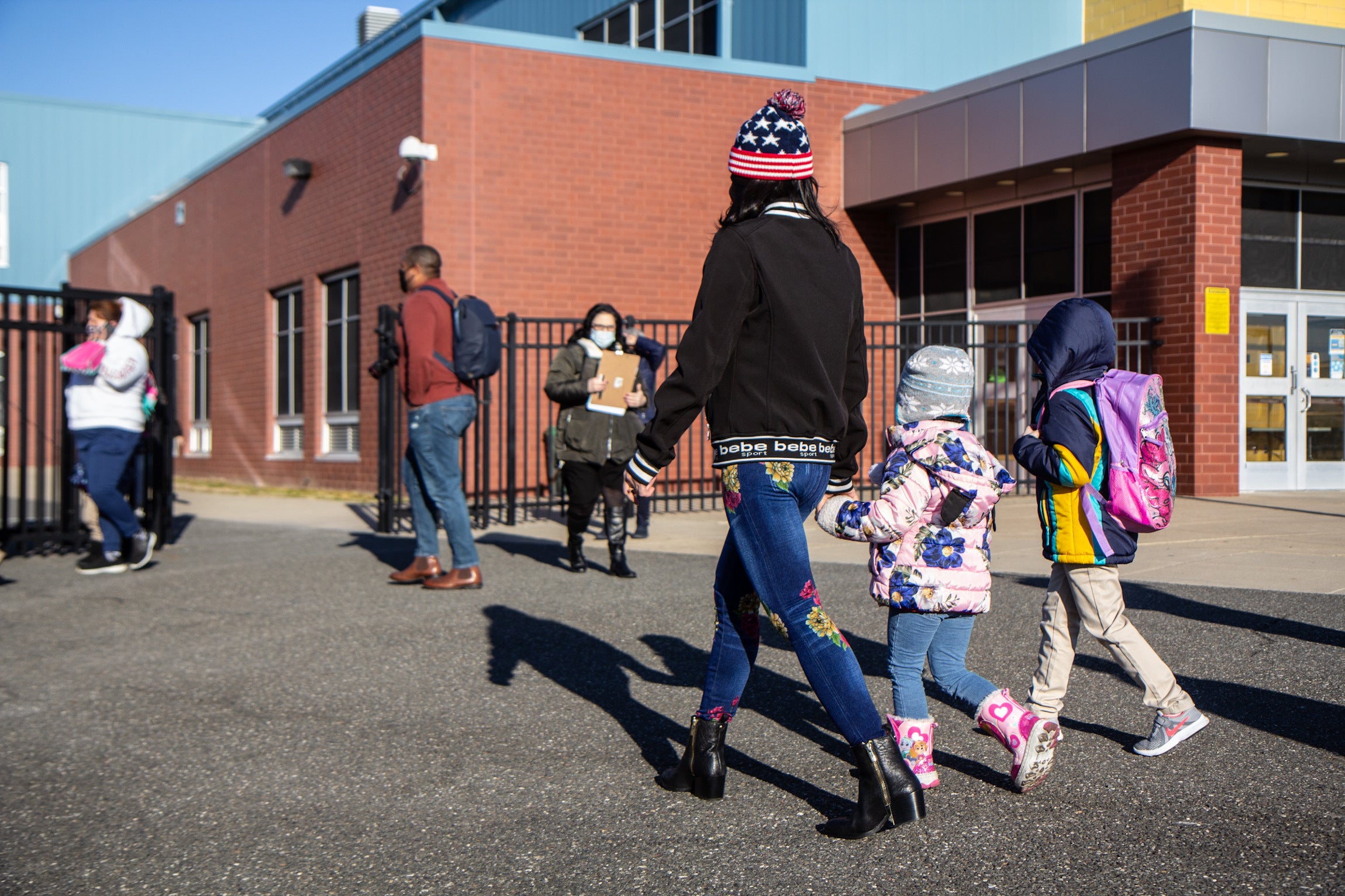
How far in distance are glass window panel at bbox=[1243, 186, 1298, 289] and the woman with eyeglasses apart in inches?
337

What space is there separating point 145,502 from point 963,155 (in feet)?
33.6

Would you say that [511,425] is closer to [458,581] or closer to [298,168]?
[458,581]

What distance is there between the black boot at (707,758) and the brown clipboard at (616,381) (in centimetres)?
462

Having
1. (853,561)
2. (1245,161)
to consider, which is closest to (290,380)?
(853,561)

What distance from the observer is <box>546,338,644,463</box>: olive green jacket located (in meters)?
7.85

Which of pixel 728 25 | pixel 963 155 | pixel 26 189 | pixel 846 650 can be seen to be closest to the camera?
pixel 846 650

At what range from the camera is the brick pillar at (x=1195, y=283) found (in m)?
12.4

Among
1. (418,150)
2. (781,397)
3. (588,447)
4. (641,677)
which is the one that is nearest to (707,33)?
(418,150)

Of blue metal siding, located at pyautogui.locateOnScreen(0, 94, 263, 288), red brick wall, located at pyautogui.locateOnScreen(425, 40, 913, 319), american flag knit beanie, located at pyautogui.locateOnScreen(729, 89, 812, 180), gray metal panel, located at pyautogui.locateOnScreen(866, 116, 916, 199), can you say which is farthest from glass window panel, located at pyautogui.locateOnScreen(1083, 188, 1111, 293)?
blue metal siding, located at pyautogui.locateOnScreen(0, 94, 263, 288)

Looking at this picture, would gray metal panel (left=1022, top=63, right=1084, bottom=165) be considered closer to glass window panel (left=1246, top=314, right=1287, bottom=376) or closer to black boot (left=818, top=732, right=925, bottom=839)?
glass window panel (left=1246, top=314, right=1287, bottom=376)

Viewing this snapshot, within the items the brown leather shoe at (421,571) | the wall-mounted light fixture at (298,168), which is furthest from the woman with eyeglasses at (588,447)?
the wall-mounted light fixture at (298,168)

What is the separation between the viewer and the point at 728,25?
1775 cm

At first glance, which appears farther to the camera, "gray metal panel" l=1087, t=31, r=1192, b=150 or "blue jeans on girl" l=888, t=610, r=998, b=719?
"gray metal panel" l=1087, t=31, r=1192, b=150

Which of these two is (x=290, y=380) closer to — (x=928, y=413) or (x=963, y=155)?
(x=963, y=155)
